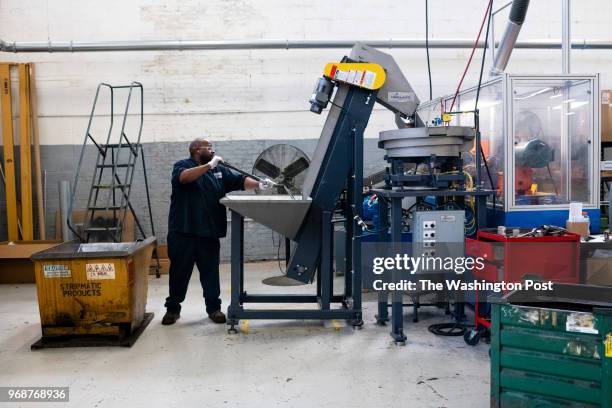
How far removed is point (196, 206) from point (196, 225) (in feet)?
0.46

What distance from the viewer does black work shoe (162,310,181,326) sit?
3971 mm

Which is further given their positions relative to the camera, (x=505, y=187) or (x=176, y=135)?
(x=176, y=135)

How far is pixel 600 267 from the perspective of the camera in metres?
3.37

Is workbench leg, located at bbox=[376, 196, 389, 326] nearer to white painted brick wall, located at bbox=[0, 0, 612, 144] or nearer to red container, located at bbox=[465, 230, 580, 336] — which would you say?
red container, located at bbox=[465, 230, 580, 336]

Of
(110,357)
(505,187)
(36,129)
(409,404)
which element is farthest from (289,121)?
(409,404)

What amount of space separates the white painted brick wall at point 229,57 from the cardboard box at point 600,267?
3.66 metres

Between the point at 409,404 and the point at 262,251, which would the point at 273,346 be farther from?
the point at 262,251

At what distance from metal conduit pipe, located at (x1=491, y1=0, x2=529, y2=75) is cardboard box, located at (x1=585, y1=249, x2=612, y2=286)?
164 centimetres

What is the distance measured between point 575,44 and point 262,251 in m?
4.54

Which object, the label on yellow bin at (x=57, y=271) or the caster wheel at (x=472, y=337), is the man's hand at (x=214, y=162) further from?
the caster wheel at (x=472, y=337)

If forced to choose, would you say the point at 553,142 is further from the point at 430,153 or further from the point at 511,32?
the point at 430,153

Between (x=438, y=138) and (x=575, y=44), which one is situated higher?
(x=575, y=44)

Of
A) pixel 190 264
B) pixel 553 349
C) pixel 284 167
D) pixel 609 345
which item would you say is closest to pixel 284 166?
pixel 284 167

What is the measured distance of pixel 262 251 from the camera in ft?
21.7
